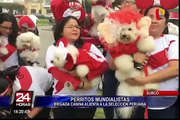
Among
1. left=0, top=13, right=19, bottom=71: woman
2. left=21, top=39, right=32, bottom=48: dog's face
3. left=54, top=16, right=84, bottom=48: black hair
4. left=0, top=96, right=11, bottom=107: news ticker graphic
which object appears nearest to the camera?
left=0, top=96, right=11, bottom=107: news ticker graphic

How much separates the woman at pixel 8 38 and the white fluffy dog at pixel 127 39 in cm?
64

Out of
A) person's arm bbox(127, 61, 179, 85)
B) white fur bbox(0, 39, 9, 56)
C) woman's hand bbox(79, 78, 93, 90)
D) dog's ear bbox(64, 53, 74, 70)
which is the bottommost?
woman's hand bbox(79, 78, 93, 90)

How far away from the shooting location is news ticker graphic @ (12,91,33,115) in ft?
7.87

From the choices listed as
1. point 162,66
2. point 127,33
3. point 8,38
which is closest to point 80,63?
point 127,33

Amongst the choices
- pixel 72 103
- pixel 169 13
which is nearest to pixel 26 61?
pixel 72 103

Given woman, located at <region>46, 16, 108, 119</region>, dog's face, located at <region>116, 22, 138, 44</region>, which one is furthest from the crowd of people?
dog's face, located at <region>116, 22, 138, 44</region>

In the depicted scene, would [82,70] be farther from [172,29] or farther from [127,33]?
[172,29]

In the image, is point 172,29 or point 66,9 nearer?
point 172,29

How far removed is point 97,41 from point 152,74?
0.45 meters

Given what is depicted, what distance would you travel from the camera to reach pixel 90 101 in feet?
7.73

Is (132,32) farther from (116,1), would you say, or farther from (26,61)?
(26,61)

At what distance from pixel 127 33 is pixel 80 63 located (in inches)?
13.6

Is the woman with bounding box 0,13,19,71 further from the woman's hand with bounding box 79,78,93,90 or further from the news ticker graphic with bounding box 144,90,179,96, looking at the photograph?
the news ticker graphic with bounding box 144,90,179,96

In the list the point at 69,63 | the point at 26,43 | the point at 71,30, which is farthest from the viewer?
the point at 26,43
